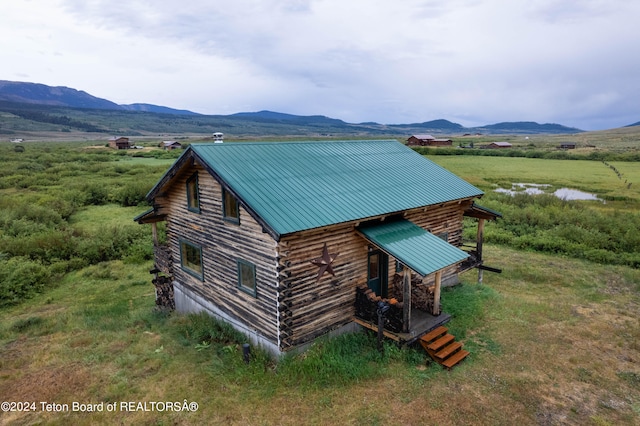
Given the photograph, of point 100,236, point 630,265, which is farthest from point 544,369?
point 100,236

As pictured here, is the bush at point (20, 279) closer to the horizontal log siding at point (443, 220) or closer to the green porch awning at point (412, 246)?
the green porch awning at point (412, 246)

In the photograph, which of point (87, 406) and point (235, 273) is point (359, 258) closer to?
point (235, 273)

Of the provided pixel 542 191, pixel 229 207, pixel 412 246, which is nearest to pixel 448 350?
pixel 412 246

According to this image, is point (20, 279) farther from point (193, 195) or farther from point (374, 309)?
point (374, 309)

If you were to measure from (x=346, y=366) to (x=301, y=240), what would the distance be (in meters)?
3.67

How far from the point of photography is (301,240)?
34.4ft

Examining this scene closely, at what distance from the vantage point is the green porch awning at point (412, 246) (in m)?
10.5

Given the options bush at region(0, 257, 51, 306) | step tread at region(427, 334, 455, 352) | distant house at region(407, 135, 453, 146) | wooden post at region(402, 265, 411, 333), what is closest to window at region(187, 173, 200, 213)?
wooden post at region(402, 265, 411, 333)

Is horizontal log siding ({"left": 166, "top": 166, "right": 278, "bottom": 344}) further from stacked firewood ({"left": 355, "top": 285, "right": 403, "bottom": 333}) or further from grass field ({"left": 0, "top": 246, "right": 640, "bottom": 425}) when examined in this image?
stacked firewood ({"left": 355, "top": 285, "right": 403, "bottom": 333})

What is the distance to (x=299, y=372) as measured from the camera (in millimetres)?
10367

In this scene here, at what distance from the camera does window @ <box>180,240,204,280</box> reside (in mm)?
13974

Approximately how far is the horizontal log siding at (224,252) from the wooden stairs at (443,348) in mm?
4461

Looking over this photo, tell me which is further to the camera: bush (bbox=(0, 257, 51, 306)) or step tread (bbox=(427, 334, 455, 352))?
bush (bbox=(0, 257, 51, 306))

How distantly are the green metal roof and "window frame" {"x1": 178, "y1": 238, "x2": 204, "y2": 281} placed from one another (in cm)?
375
